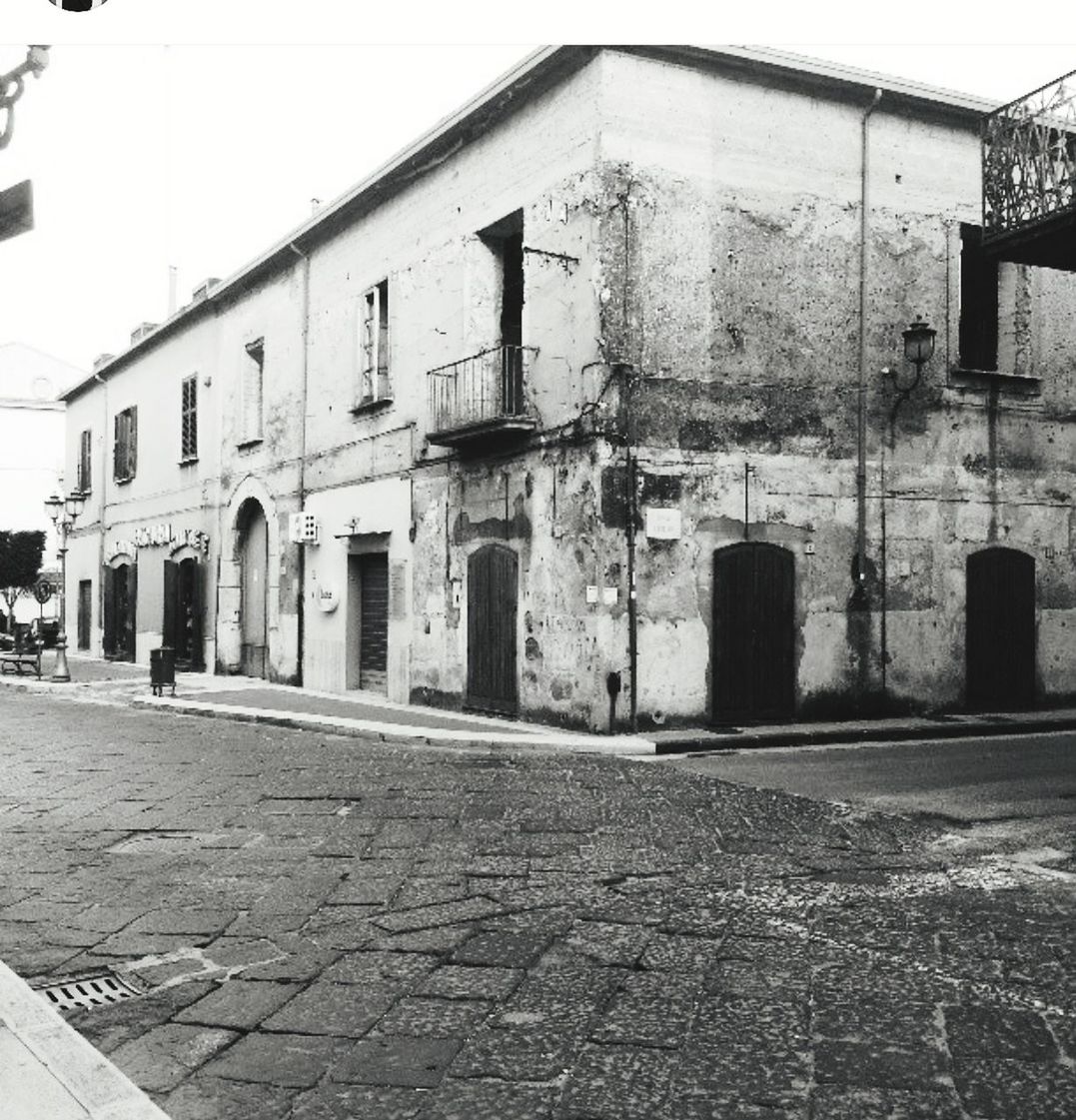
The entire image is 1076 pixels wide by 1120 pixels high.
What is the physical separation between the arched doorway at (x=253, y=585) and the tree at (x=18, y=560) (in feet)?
57.5

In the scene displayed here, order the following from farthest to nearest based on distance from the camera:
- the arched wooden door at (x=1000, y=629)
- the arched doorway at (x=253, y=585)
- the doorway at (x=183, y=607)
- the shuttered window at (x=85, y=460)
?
the shuttered window at (x=85, y=460) → the doorway at (x=183, y=607) → the arched doorway at (x=253, y=585) → the arched wooden door at (x=1000, y=629)

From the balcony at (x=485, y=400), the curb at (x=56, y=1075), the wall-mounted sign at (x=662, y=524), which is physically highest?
the balcony at (x=485, y=400)

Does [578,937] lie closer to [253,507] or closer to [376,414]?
[376,414]

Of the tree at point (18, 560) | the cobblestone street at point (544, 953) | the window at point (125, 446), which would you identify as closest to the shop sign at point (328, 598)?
the cobblestone street at point (544, 953)

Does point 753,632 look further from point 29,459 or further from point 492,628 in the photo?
point 29,459

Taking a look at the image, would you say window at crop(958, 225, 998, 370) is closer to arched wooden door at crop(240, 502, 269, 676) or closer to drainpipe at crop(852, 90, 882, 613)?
drainpipe at crop(852, 90, 882, 613)

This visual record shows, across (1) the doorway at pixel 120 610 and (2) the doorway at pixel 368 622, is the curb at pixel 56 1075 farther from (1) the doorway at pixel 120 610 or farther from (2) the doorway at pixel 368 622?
(1) the doorway at pixel 120 610

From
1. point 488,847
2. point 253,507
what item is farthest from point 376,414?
point 488,847

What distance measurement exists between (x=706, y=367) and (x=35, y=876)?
838 centimetres

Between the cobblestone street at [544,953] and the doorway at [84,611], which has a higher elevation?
the doorway at [84,611]

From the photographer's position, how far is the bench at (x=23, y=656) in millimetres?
20359

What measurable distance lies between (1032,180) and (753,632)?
204 inches

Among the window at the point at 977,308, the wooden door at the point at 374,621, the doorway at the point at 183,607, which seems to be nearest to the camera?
the window at the point at 977,308

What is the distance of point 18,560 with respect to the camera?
3469cm
